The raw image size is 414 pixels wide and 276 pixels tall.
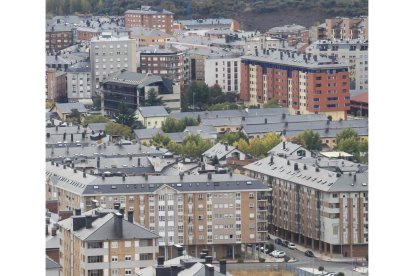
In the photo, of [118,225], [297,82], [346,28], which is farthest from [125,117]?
[118,225]

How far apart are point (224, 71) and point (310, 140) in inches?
244

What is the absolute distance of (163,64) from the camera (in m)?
22.6

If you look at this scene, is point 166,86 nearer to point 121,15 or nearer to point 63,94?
point 63,94

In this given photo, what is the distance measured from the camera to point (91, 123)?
18.5 m

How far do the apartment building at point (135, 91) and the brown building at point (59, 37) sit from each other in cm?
580

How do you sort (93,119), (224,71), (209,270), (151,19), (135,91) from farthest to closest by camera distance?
1. (151,19)
2. (224,71)
3. (135,91)
4. (93,119)
5. (209,270)

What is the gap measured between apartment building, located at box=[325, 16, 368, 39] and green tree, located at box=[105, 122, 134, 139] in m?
8.10

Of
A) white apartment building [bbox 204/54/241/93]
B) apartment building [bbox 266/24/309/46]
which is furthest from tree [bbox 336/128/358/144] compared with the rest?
apartment building [bbox 266/24/309/46]

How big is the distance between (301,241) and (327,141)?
483 cm

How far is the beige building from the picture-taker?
62.4ft

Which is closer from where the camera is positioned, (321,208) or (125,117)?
(321,208)

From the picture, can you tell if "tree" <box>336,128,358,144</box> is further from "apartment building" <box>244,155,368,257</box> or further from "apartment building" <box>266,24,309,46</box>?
"apartment building" <box>266,24,309,46</box>

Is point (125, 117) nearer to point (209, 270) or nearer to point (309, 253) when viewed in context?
point (309, 253)

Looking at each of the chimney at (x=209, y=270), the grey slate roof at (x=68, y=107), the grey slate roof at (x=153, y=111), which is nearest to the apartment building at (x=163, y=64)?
the grey slate roof at (x=68, y=107)
